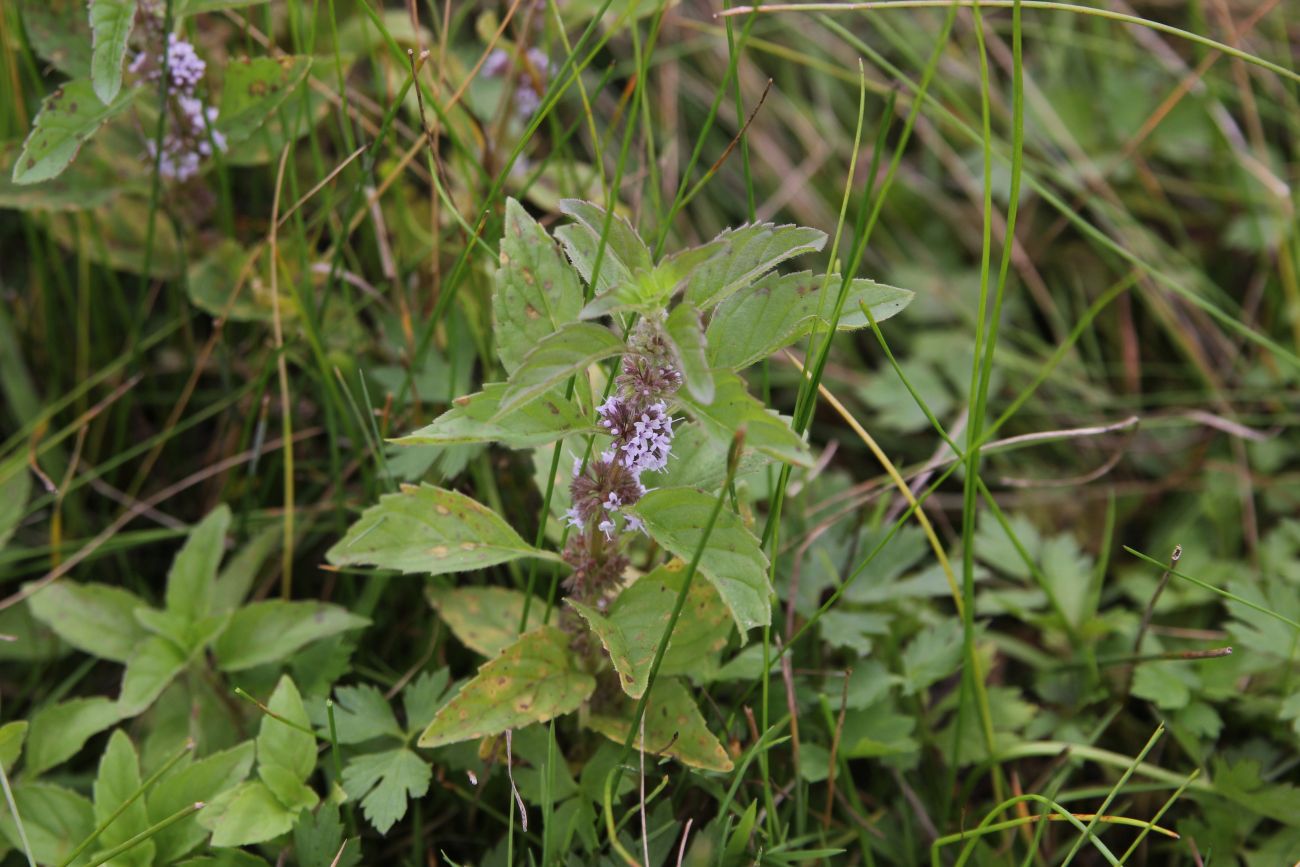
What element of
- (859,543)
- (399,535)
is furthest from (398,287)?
(859,543)

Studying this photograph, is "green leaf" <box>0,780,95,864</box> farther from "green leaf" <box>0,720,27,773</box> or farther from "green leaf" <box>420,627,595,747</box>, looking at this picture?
"green leaf" <box>420,627,595,747</box>

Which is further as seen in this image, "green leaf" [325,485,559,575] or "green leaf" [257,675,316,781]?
"green leaf" [257,675,316,781]

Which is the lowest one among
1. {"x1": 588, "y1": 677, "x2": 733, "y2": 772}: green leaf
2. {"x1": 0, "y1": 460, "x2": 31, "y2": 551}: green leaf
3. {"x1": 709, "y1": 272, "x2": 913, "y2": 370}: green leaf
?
{"x1": 588, "y1": 677, "x2": 733, "y2": 772}: green leaf

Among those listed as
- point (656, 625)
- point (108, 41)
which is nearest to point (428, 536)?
point (656, 625)

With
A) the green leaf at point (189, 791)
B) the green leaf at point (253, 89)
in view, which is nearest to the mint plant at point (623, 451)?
the green leaf at point (189, 791)

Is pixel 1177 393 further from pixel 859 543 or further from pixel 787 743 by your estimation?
pixel 787 743

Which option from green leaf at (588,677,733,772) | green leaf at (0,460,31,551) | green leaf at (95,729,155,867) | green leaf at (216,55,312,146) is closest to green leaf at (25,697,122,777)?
green leaf at (95,729,155,867)
